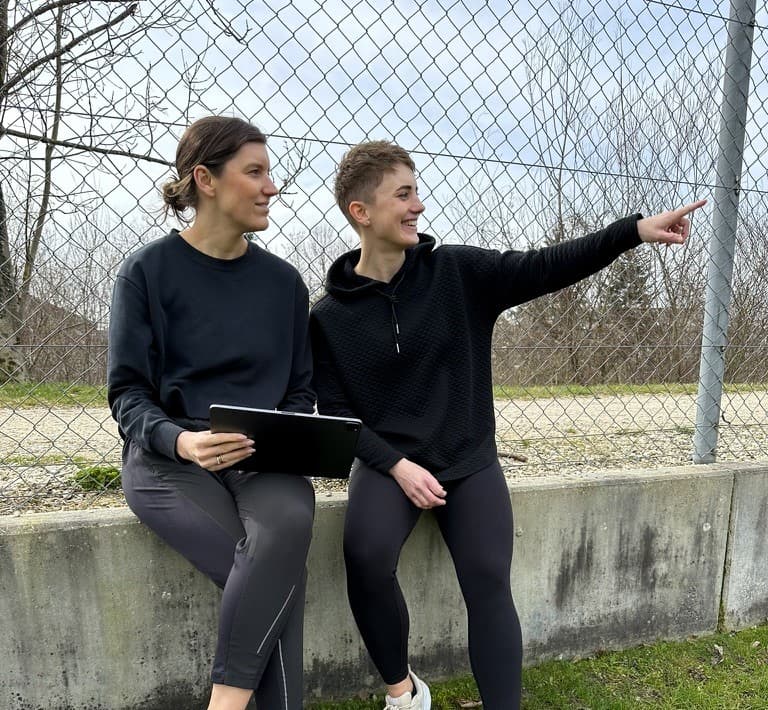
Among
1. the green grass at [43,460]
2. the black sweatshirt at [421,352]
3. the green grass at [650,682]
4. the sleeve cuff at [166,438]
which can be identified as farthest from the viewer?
the green grass at [43,460]

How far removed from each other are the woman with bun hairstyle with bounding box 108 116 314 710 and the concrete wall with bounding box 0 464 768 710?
33 cm

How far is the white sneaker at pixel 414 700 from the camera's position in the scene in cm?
199

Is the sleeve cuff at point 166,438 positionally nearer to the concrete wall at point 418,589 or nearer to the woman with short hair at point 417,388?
the concrete wall at point 418,589

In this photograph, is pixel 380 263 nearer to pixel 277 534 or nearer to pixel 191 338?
pixel 191 338

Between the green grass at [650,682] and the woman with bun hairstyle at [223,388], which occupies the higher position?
the woman with bun hairstyle at [223,388]

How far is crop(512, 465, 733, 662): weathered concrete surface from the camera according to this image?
2.39 m

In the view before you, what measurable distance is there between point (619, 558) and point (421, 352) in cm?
120

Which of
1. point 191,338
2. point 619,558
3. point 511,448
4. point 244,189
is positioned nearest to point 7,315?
point 191,338

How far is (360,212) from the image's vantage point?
6.78 ft

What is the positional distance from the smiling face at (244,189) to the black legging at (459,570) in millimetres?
824

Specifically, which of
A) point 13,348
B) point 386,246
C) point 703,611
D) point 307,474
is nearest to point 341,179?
point 386,246

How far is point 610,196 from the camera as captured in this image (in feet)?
8.76

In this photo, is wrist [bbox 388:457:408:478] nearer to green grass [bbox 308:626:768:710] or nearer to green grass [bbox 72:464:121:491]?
green grass [bbox 308:626:768:710]

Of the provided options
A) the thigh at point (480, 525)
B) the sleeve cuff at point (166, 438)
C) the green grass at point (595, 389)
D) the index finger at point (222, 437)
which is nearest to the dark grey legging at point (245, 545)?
the sleeve cuff at point (166, 438)
